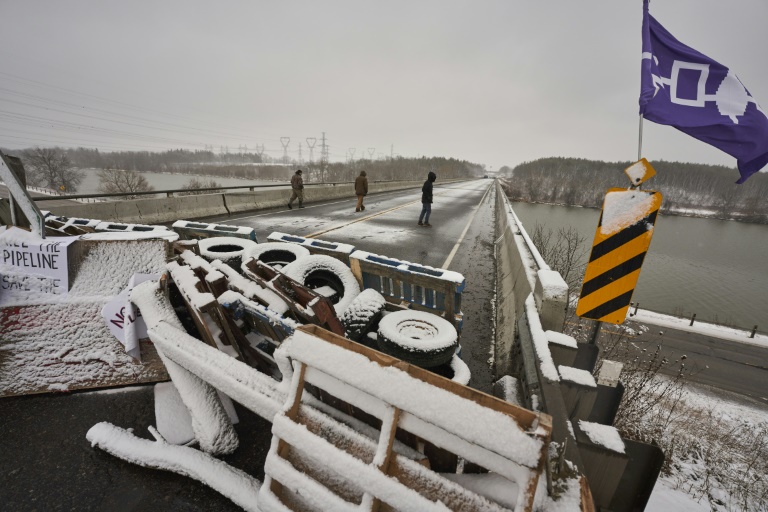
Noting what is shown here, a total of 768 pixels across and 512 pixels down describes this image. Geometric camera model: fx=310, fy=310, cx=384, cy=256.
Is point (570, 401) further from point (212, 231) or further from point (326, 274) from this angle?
point (212, 231)

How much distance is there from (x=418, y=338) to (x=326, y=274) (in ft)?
5.31

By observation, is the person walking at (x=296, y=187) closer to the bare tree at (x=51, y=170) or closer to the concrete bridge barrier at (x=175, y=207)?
the concrete bridge barrier at (x=175, y=207)

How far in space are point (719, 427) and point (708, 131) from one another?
18.3 meters

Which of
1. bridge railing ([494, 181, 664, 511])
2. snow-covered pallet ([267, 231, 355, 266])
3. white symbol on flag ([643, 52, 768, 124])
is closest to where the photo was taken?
bridge railing ([494, 181, 664, 511])

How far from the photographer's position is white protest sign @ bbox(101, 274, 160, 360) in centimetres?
283

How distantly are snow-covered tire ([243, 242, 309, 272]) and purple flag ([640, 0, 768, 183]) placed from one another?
453cm

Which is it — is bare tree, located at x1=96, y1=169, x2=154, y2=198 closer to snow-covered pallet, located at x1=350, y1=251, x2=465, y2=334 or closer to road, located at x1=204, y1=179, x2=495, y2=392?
road, located at x1=204, y1=179, x2=495, y2=392

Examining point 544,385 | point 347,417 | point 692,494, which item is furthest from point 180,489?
point 692,494

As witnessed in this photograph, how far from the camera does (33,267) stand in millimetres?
2936

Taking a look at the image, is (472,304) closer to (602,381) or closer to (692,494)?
(602,381)

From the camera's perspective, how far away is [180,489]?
212 centimetres

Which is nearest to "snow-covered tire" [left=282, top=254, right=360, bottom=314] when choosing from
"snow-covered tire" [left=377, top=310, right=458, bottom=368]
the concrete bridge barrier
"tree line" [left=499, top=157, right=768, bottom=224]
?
"snow-covered tire" [left=377, top=310, right=458, bottom=368]

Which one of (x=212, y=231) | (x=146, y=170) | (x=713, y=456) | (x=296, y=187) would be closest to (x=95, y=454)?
(x=212, y=231)

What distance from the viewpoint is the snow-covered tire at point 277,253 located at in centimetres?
445
